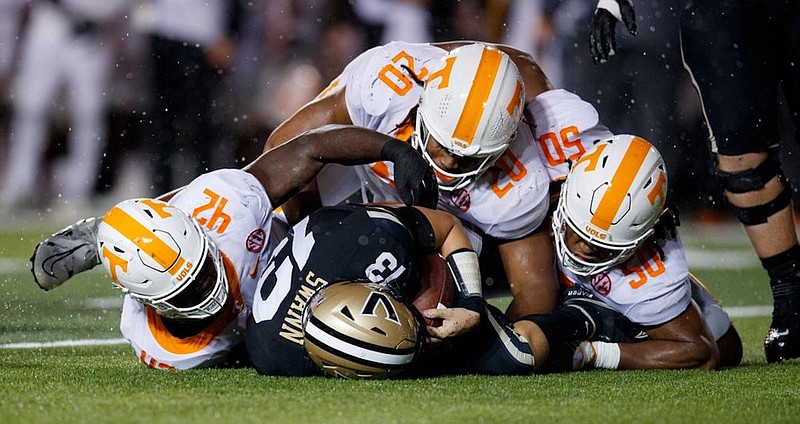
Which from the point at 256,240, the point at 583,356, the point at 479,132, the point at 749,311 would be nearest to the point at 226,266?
the point at 256,240

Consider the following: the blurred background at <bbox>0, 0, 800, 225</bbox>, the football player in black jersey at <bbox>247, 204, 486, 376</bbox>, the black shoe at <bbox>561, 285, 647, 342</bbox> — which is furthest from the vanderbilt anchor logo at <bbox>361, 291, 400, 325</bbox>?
the blurred background at <bbox>0, 0, 800, 225</bbox>

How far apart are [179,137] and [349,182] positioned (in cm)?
457

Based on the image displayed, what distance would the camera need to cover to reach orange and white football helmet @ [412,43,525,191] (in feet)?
12.9

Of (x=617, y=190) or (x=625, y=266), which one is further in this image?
(x=625, y=266)

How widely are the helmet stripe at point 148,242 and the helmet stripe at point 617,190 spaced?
4.32ft

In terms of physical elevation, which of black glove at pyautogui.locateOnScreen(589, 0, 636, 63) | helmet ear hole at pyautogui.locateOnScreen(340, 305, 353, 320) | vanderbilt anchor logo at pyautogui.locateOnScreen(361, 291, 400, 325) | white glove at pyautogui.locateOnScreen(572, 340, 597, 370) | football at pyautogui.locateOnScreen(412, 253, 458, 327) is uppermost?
black glove at pyautogui.locateOnScreen(589, 0, 636, 63)

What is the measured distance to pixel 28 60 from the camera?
906 centimetres

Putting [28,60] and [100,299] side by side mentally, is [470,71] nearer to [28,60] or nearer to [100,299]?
[100,299]

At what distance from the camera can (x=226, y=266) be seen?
3.83m

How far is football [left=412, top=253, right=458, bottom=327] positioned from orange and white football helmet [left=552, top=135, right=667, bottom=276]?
1.52 feet

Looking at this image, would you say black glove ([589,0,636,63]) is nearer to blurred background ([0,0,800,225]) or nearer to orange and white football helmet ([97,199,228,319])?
orange and white football helmet ([97,199,228,319])

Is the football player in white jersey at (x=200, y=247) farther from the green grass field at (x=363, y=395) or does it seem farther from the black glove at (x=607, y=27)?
the black glove at (x=607, y=27)

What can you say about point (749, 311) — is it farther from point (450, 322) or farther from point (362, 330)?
point (362, 330)

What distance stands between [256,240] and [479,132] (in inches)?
31.9
